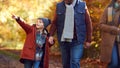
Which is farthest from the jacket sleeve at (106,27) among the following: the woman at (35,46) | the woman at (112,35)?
the woman at (35,46)

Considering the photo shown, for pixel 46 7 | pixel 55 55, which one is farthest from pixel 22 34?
pixel 46 7

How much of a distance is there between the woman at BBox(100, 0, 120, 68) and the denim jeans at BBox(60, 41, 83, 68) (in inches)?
16.9

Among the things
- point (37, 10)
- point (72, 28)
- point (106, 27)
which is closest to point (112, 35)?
point (106, 27)

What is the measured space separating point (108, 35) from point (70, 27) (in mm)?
633

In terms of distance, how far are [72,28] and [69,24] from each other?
9 cm

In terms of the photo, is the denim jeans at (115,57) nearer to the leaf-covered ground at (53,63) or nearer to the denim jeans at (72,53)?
the denim jeans at (72,53)

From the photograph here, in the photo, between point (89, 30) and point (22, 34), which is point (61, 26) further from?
point (22, 34)

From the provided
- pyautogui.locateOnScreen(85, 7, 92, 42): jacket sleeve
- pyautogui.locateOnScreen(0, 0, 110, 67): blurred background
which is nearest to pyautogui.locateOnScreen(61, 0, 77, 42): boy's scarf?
pyautogui.locateOnScreen(85, 7, 92, 42): jacket sleeve

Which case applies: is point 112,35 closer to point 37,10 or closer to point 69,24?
point 69,24

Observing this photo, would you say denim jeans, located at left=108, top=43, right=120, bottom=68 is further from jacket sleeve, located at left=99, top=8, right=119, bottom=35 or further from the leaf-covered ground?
the leaf-covered ground

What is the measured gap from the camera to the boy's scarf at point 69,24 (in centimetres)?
599

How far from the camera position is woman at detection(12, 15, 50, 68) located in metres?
6.11

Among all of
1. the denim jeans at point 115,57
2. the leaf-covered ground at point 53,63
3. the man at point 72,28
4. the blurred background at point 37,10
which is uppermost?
the blurred background at point 37,10

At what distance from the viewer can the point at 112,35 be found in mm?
5941
